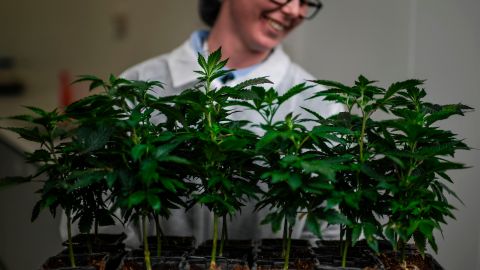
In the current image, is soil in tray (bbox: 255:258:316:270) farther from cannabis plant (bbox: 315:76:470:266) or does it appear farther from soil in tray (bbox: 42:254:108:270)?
soil in tray (bbox: 42:254:108:270)

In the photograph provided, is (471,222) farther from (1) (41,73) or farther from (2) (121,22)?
(1) (41,73)

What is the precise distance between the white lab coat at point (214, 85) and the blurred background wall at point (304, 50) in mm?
345

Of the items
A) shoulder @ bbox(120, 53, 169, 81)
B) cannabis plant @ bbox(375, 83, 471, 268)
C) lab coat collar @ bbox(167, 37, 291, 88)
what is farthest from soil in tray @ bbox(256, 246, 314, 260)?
shoulder @ bbox(120, 53, 169, 81)

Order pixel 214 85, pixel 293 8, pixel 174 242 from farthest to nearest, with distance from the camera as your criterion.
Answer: pixel 214 85, pixel 293 8, pixel 174 242

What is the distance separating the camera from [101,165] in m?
0.90

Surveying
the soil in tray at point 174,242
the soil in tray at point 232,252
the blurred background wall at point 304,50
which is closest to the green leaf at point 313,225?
the soil in tray at point 232,252

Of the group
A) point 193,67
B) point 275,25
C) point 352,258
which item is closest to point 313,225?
point 352,258

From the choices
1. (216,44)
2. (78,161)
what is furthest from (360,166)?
(216,44)

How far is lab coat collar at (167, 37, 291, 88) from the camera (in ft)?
5.43

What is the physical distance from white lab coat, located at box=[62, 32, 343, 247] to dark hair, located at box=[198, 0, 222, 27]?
6.6 inches

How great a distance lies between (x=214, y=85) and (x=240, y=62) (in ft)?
0.39

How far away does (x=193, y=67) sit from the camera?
5.54 feet

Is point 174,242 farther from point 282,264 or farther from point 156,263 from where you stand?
point 282,264

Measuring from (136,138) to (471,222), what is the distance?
2.99ft
